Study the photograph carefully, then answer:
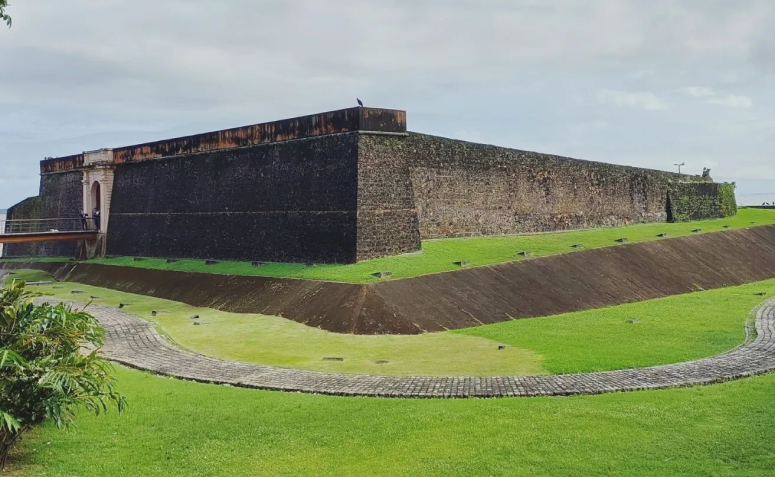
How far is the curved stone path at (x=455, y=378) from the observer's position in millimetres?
6939

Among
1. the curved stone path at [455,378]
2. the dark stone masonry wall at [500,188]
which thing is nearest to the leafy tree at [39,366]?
the curved stone path at [455,378]

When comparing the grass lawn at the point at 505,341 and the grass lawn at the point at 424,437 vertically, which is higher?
the grass lawn at the point at 505,341

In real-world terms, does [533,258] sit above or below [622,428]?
above

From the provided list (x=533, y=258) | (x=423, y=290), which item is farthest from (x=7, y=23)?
(x=533, y=258)

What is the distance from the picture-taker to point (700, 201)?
27.1 metres

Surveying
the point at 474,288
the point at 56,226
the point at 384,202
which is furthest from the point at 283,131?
the point at 56,226

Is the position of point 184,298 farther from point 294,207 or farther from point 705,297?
point 705,297

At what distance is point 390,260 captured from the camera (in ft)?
46.2

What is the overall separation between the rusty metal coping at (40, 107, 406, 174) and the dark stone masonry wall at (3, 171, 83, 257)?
4.86 meters

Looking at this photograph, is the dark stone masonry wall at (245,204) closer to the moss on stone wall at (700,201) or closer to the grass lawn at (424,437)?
the grass lawn at (424,437)

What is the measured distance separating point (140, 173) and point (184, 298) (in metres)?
8.79

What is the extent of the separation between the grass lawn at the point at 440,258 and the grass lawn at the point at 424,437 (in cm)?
612

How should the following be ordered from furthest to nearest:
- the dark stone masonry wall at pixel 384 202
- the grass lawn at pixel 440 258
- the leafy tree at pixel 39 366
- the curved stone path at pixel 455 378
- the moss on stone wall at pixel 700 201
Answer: the moss on stone wall at pixel 700 201
the dark stone masonry wall at pixel 384 202
the grass lawn at pixel 440 258
the curved stone path at pixel 455 378
the leafy tree at pixel 39 366

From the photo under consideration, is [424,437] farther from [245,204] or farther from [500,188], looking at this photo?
[500,188]
